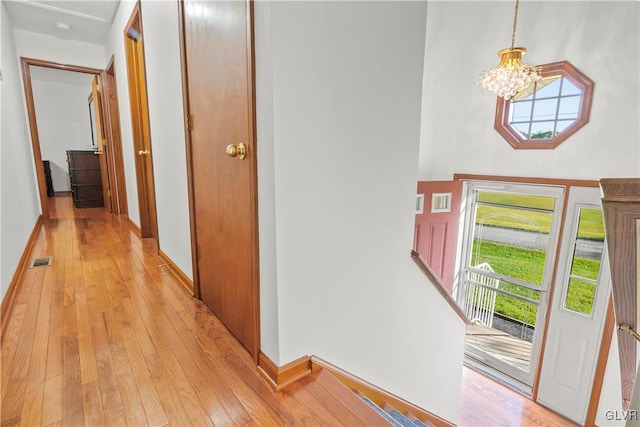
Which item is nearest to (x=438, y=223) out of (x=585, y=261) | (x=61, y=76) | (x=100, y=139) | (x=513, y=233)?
(x=513, y=233)

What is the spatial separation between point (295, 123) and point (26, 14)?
431 centimetres

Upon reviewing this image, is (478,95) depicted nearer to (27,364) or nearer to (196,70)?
(196,70)

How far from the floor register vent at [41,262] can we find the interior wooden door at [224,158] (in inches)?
62.2

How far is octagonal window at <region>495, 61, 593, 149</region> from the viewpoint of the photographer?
3115mm

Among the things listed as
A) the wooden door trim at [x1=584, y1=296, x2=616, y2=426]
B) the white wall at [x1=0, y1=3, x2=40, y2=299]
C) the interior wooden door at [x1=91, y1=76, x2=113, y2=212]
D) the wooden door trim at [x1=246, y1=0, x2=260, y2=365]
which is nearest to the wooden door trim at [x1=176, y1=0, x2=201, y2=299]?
the wooden door trim at [x1=246, y1=0, x2=260, y2=365]

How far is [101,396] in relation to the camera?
1111 millimetres

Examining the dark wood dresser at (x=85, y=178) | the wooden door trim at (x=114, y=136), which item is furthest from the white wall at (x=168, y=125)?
the dark wood dresser at (x=85, y=178)

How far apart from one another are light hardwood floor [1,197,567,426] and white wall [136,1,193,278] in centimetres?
31

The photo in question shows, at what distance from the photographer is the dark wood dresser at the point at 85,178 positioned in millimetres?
4828

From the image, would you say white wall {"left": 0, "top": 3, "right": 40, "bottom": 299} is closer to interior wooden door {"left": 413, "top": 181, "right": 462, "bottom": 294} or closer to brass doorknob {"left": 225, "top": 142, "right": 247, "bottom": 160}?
brass doorknob {"left": 225, "top": 142, "right": 247, "bottom": 160}

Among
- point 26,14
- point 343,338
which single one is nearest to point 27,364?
point 343,338

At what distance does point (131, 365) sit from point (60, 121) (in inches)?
299

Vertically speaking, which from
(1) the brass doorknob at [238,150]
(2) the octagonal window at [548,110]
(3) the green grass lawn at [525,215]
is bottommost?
(3) the green grass lawn at [525,215]

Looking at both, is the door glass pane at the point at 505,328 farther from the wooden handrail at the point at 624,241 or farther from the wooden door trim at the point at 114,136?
the wooden door trim at the point at 114,136
